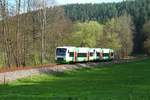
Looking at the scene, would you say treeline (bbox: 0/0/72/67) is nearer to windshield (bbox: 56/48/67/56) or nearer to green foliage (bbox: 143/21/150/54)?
windshield (bbox: 56/48/67/56)

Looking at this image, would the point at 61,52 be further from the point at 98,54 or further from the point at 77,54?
the point at 98,54

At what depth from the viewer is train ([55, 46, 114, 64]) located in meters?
74.4

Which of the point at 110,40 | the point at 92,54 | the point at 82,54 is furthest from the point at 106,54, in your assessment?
the point at 110,40

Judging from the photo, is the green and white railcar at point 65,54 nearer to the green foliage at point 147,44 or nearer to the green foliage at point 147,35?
the green foliage at point 147,44

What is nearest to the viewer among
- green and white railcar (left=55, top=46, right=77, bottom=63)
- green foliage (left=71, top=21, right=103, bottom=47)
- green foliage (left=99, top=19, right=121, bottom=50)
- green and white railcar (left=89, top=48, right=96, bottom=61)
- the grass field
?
the grass field

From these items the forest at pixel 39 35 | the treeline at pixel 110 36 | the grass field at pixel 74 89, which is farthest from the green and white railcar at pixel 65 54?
the treeline at pixel 110 36

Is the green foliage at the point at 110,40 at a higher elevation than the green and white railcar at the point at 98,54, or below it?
higher

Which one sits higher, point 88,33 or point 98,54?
point 88,33

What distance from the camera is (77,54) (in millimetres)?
79250

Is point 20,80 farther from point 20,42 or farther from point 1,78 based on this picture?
point 20,42

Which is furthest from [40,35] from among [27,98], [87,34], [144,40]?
[144,40]

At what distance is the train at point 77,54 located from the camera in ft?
244

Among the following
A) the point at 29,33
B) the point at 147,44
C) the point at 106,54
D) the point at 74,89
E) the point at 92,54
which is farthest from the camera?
the point at 147,44

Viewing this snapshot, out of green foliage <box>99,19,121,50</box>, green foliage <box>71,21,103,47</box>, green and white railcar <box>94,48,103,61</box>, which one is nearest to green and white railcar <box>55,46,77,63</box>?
green and white railcar <box>94,48,103,61</box>
